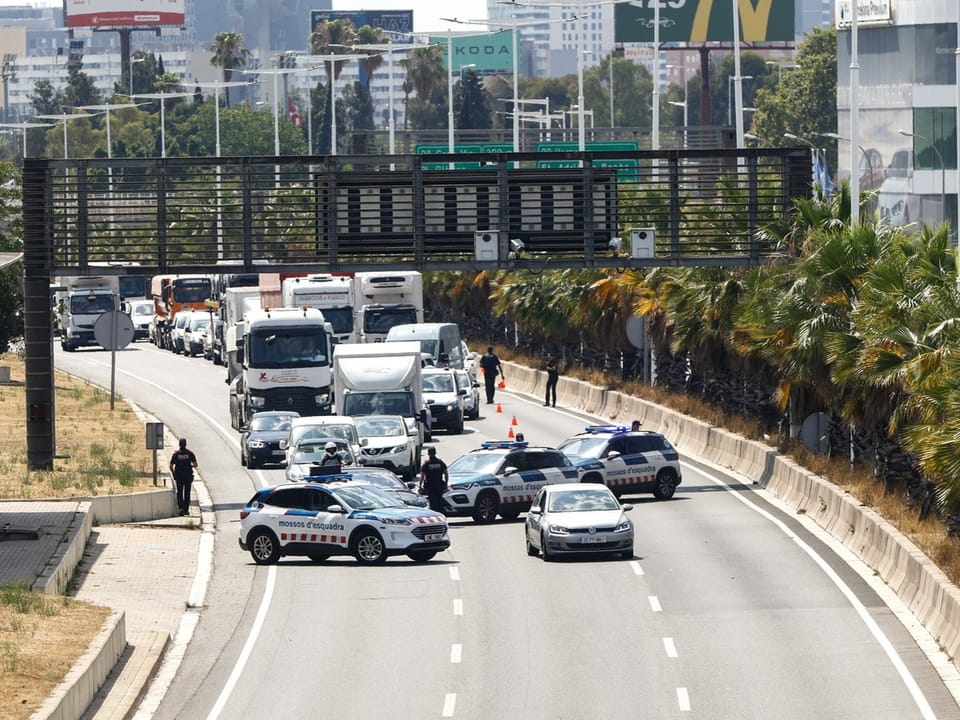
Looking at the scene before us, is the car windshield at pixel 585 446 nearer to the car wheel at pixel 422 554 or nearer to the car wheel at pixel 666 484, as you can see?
the car wheel at pixel 666 484

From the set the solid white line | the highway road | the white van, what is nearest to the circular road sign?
the highway road

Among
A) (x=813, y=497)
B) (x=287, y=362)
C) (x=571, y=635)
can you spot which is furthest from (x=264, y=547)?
(x=287, y=362)

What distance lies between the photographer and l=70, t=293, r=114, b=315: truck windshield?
91375mm

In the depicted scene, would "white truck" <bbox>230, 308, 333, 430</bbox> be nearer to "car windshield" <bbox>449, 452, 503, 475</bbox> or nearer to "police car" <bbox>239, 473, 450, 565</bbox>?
"car windshield" <bbox>449, 452, 503, 475</bbox>

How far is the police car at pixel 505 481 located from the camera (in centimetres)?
3972

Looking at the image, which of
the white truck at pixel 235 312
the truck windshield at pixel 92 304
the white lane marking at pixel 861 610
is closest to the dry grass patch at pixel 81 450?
the white truck at pixel 235 312

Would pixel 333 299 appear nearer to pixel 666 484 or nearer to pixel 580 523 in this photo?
pixel 666 484

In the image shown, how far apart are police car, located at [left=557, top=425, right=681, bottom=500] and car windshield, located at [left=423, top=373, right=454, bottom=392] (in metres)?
15.2

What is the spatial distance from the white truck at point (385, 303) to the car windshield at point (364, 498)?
107 ft

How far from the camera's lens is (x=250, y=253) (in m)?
45.6

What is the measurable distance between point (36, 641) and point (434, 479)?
14818mm

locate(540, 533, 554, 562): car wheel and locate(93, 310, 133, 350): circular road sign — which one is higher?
locate(93, 310, 133, 350): circular road sign

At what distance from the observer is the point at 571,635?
27516mm

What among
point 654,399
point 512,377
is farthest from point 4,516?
point 512,377
